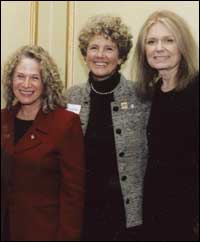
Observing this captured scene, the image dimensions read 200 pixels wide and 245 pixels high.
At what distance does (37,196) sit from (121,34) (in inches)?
23.9

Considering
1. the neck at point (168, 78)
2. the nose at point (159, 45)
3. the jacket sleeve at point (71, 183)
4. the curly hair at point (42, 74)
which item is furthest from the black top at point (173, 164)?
the curly hair at point (42, 74)

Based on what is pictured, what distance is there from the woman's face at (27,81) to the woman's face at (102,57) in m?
0.18

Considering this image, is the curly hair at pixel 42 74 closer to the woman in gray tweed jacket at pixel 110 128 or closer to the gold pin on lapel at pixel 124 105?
the woman in gray tweed jacket at pixel 110 128

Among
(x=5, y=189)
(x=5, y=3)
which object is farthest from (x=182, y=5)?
(x=5, y=189)

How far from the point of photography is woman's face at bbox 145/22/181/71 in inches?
50.7

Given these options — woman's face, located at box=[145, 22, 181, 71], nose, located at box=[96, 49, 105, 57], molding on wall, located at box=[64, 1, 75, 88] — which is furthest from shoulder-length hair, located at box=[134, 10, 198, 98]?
molding on wall, located at box=[64, 1, 75, 88]

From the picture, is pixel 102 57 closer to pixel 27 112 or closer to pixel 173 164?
pixel 27 112

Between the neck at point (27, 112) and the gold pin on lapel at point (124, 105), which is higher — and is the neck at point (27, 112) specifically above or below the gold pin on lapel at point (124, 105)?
below

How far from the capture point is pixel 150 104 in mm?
1374

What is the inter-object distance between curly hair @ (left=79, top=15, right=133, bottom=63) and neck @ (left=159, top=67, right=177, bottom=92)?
0.14m

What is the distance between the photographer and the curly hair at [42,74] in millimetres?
1264

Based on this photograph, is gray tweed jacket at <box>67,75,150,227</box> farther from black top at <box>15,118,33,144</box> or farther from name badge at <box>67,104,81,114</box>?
black top at <box>15,118,33,144</box>

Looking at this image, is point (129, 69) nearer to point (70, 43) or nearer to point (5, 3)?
point (70, 43)

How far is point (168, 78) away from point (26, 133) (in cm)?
50
